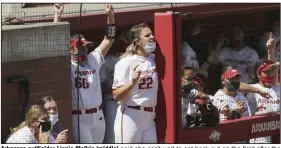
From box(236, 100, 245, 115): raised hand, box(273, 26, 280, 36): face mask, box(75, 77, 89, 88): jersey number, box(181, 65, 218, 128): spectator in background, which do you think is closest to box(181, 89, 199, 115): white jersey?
box(181, 65, 218, 128): spectator in background

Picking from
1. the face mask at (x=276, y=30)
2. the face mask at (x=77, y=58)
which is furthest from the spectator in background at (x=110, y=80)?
the face mask at (x=276, y=30)

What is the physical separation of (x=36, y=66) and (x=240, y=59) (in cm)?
230

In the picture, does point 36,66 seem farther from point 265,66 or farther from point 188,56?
point 265,66

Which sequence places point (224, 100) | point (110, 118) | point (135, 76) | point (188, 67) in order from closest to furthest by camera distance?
point (135, 76), point (110, 118), point (188, 67), point (224, 100)

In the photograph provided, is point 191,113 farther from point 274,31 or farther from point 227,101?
point 274,31

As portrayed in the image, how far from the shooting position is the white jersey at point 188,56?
7677 millimetres

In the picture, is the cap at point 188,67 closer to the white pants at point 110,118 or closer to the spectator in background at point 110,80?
the spectator in background at point 110,80

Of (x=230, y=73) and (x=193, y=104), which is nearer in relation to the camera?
(x=193, y=104)

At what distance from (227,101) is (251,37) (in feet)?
4.52

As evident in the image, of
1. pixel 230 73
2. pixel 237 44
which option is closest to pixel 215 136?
pixel 230 73

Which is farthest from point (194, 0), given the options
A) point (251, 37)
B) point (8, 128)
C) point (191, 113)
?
point (8, 128)

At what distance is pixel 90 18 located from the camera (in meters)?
8.21

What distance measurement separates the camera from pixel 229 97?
7582 millimetres

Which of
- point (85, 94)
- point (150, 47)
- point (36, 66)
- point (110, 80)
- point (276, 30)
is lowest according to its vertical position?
point (85, 94)
